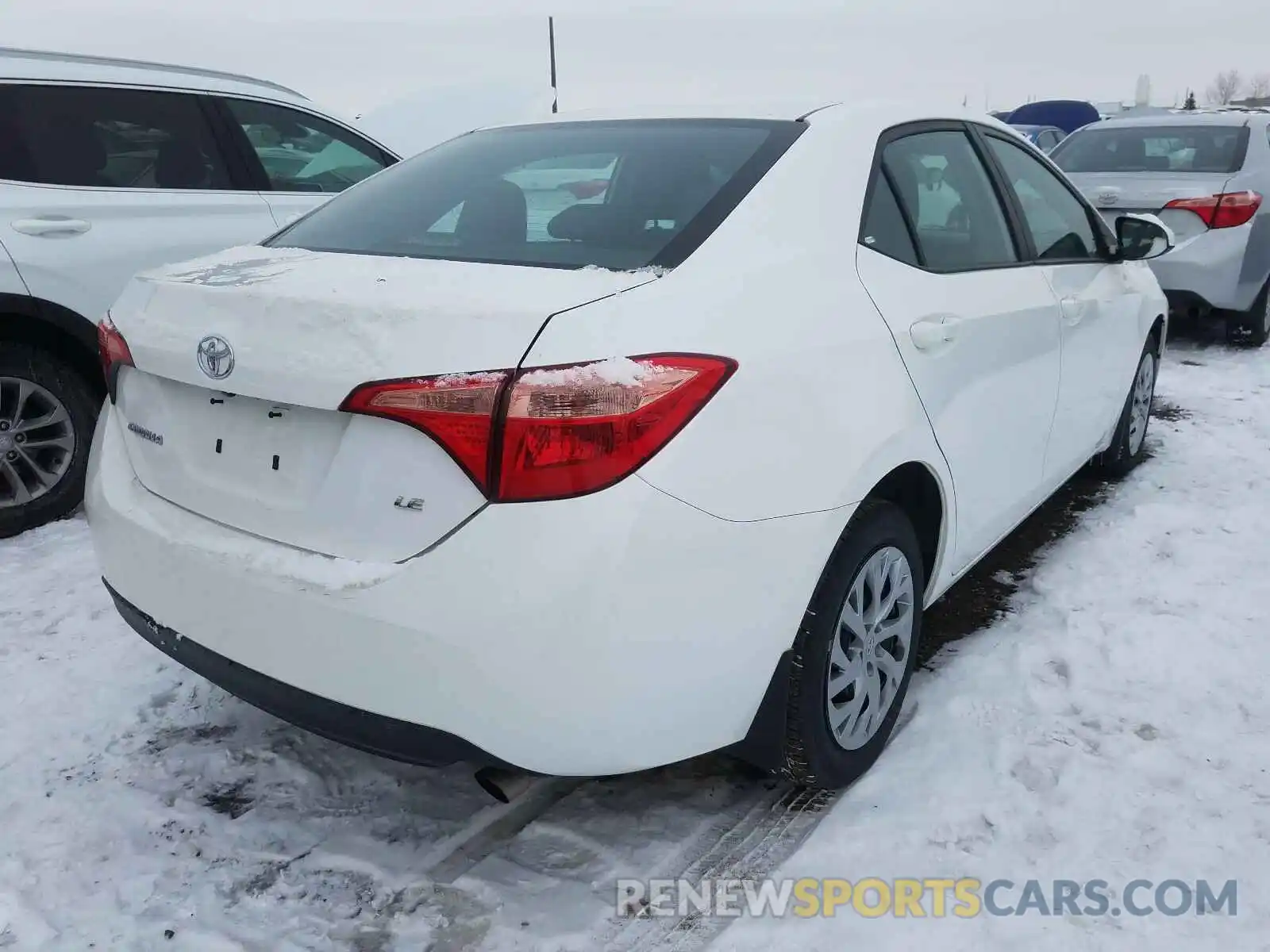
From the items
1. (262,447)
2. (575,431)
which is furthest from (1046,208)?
(262,447)

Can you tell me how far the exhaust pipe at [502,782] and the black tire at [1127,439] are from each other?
10.2ft

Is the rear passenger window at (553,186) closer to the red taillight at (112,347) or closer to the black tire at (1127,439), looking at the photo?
the red taillight at (112,347)

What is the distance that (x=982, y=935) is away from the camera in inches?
76.6

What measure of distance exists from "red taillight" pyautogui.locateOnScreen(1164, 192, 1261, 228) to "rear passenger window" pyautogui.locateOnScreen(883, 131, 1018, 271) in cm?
456

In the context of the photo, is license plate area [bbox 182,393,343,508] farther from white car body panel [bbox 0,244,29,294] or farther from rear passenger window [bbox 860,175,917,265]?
white car body panel [bbox 0,244,29,294]

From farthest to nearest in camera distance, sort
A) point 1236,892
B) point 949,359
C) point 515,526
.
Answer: point 949,359 → point 1236,892 → point 515,526

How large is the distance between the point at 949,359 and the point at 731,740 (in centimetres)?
110

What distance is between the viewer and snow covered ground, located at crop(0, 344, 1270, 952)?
1979mm

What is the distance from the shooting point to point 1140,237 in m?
3.81

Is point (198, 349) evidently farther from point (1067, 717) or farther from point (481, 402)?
point (1067, 717)

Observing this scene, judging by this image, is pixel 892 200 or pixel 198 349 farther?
pixel 892 200

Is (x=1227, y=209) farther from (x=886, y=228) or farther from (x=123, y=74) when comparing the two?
(x=123, y=74)

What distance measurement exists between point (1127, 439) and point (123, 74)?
179 inches

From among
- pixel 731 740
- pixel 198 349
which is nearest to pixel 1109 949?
pixel 731 740
